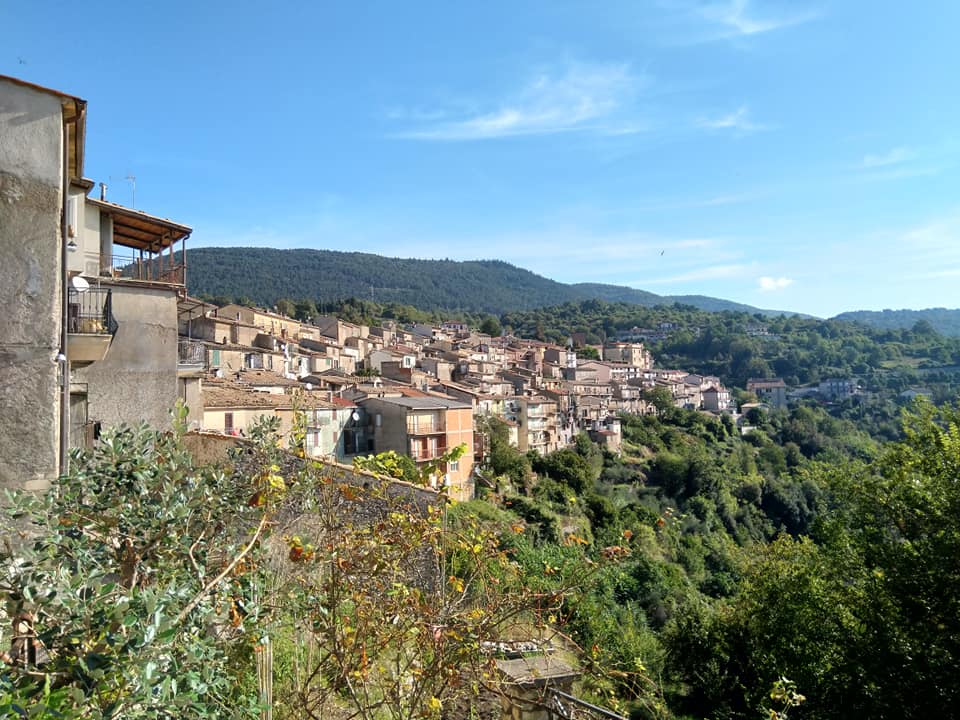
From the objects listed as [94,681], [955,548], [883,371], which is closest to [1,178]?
[94,681]

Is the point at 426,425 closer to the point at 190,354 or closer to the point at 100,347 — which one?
the point at 190,354

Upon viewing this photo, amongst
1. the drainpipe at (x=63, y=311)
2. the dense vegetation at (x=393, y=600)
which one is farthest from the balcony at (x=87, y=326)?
the dense vegetation at (x=393, y=600)

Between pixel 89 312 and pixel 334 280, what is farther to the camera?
pixel 334 280

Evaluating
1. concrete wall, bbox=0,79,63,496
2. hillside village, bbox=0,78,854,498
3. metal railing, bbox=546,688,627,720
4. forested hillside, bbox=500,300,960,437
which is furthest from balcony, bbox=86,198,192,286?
forested hillside, bbox=500,300,960,437

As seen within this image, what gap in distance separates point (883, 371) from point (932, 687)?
370ft

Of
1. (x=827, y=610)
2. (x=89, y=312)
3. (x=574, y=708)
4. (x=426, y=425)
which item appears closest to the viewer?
(x=574, y=708)

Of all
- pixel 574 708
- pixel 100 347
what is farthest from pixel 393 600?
pixel 100 347

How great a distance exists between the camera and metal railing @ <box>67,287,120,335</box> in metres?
7.54

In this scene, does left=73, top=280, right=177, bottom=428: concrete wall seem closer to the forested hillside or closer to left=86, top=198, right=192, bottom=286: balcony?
left=86, top=198, right=192, bottom=286: balcony

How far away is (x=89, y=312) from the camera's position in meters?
7.97

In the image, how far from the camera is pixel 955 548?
6.59 metres

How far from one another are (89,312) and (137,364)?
254cm

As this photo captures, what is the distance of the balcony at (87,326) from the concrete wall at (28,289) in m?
1.52

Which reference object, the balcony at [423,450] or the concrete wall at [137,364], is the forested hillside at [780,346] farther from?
the concrete wall at [137,364]
